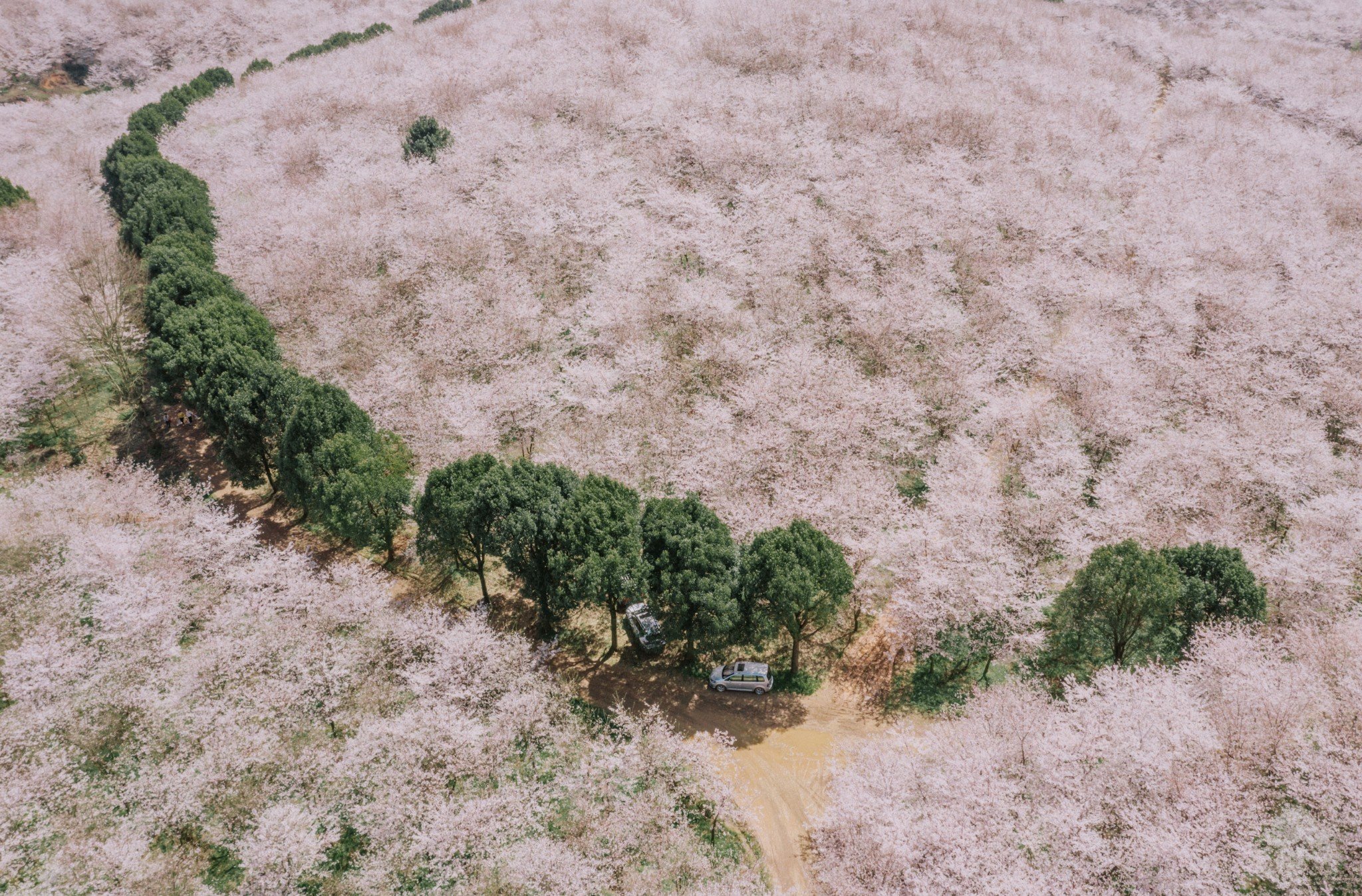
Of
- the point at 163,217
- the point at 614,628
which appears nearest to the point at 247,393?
the point at 163,217

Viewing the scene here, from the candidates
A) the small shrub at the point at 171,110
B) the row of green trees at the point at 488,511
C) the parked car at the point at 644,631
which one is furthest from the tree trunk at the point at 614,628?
the small shrub at the point at 171,110

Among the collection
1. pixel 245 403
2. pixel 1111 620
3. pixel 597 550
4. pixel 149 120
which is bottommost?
pixel 1111 620

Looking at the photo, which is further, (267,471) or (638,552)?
(267,471)

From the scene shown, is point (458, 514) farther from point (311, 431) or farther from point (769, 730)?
point (769, 730)

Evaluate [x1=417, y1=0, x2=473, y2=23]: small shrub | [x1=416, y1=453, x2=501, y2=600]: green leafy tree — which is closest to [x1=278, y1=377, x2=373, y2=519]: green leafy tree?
[x1=416, y1=453, x2=501, y2=600]: green leafy tree

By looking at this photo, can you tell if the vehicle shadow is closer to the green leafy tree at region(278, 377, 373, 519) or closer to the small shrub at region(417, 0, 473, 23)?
the green leafy tree at region(278, 377, 373, 519)

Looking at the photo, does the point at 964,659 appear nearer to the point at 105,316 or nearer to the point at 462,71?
the point at 105,316

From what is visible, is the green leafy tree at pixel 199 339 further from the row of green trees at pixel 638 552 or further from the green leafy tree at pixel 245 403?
the row of green trees at pixel 638 552
